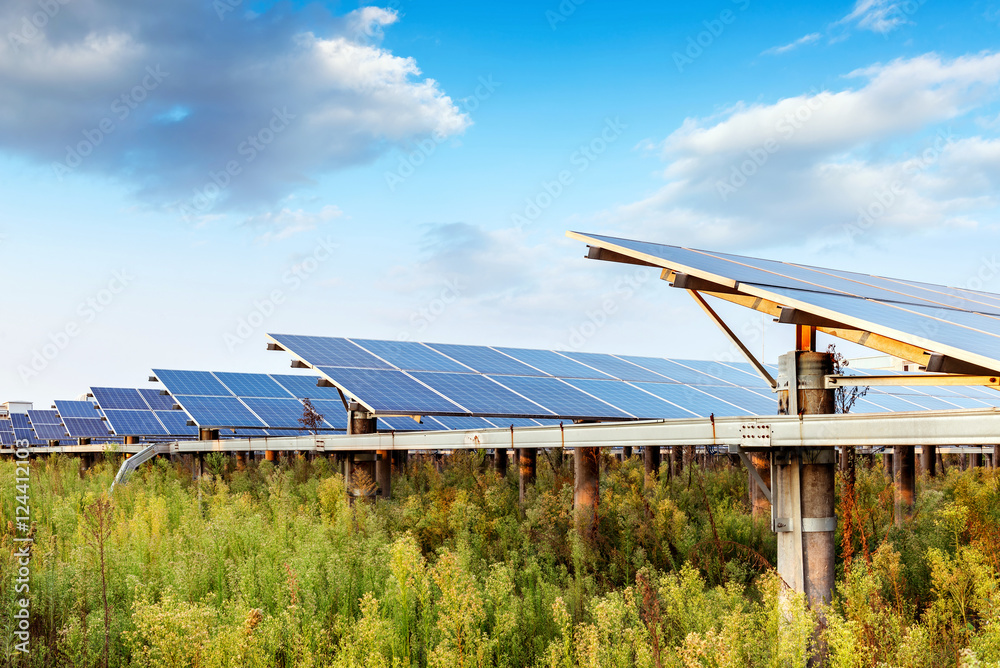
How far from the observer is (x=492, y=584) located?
989 centimetres

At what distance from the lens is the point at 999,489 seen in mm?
14898

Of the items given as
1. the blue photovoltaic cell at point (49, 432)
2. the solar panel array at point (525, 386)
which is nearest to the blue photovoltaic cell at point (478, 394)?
the solar panel array at point (525, 386)

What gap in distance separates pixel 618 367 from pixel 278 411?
493 inches

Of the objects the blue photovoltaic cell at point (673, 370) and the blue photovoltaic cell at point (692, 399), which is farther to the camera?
the blue photovoltaic cell at point (673, 370)

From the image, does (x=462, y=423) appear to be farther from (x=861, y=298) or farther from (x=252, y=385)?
(x=861, y=298)

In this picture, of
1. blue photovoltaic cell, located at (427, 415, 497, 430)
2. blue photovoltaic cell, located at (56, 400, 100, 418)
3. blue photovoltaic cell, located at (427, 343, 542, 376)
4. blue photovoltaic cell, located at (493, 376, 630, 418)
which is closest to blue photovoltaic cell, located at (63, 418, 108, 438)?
blue photovoltaic cell, located at (56, 400, 100, 418)

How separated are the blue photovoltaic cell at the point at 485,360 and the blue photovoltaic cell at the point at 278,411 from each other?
5.46m

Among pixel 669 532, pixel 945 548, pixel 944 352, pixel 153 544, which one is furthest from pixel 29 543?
pixel 945 548

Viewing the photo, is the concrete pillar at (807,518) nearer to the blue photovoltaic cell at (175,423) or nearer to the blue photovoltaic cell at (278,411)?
the blue photovoltaic cell at (278,411)

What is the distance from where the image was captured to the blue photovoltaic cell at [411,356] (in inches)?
A: 829

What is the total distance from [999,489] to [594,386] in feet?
32.1

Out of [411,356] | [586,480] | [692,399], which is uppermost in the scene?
[411,356]

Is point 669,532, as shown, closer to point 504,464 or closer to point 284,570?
point 284,570

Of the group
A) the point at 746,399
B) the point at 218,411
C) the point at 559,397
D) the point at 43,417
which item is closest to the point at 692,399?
the point at 746,399
